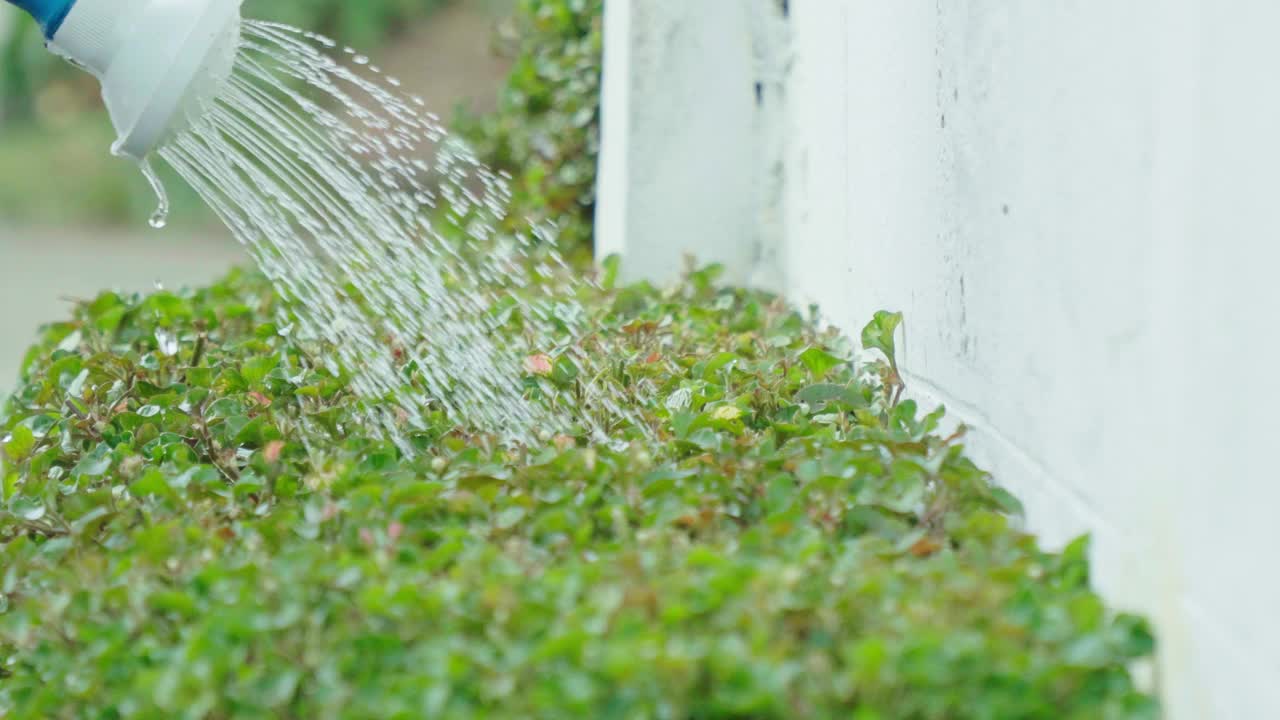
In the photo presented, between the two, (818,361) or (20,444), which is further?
(818,361)

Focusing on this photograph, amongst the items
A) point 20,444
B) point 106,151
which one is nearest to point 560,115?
point 20,444

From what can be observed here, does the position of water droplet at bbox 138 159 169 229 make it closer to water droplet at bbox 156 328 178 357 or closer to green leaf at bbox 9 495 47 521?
water droplet at bbox 156 328 178 357

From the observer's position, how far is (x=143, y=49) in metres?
1.91

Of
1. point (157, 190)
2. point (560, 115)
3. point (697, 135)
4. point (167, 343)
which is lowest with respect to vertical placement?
point (167, 343)

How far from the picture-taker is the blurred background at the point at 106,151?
9.45 metres

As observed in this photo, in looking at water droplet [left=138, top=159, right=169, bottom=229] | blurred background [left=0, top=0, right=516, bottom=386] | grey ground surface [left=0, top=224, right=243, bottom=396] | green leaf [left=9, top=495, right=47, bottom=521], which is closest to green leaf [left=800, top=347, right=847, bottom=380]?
water droplet [left=138, top=159, right=169, bottom=229]

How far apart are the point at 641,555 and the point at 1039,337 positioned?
1.82 feet

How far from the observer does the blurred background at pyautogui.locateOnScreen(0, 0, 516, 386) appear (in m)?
9.45

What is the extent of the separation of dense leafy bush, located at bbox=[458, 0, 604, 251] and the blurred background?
4599mm

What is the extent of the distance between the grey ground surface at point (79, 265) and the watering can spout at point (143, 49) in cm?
522

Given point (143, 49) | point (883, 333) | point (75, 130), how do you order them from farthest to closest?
point (75, 130) → point (883, 333) → point (143, 49)

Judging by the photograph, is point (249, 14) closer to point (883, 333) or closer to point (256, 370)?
point (256, 370)

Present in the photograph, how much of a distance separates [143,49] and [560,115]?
98.9 inches

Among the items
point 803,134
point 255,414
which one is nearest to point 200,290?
point 255,414
